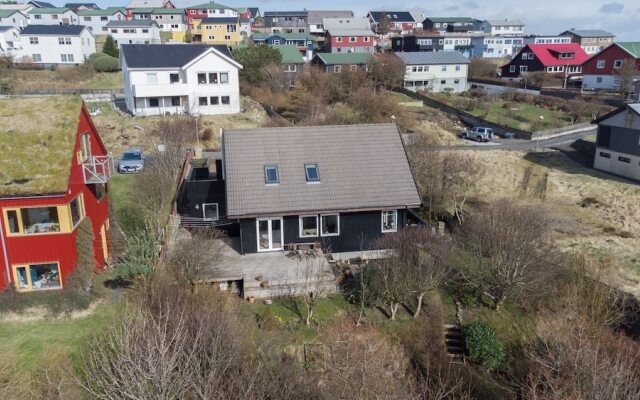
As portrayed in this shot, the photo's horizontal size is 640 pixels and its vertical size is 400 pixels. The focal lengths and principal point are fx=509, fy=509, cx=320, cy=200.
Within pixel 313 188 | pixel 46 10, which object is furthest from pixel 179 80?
pixel 46 10

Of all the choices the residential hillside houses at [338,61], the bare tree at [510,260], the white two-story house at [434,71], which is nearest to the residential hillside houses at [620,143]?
the bare tree at [510,260]

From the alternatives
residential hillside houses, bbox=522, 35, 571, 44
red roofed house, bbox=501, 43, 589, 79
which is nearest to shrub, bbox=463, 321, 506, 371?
red roofed house, bbox=501, 43, 589, 79

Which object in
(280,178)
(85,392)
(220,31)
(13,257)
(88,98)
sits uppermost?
(220,31)

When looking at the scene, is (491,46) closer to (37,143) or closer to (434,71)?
(434,71)

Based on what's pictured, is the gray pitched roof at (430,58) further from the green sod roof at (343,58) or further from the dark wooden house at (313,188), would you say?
the dark wooden house at (313,188)

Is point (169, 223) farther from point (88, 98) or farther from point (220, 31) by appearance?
point (220, 31)

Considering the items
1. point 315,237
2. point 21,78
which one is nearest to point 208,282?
point 315,237
